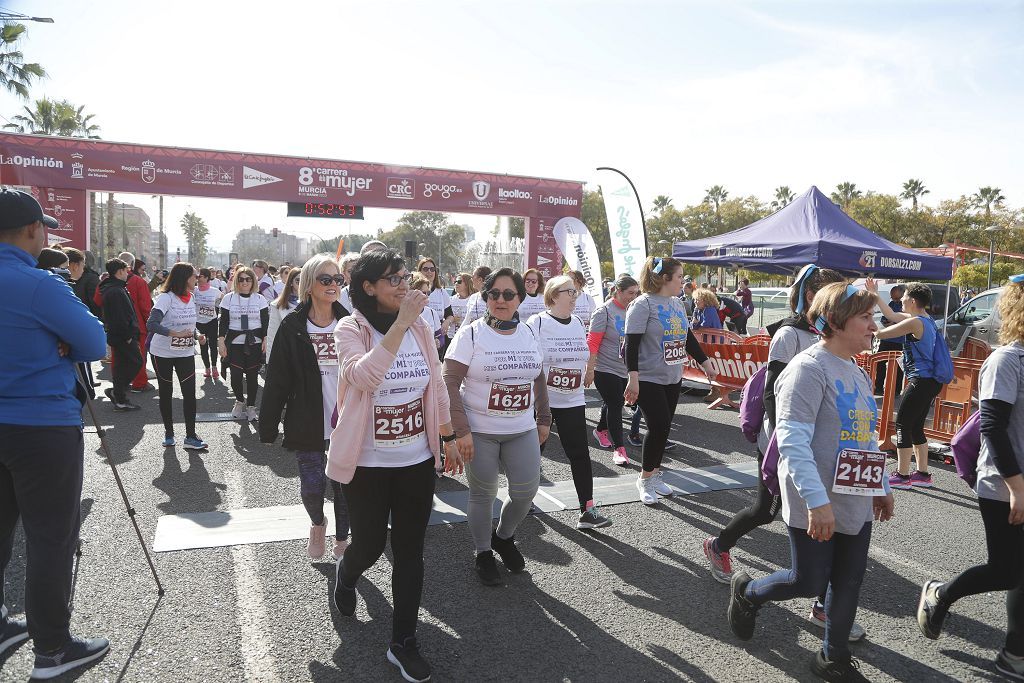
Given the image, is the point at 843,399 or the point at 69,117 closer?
the point at 843,399

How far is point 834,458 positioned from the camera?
275cm

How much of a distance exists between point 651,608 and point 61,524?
2.88 m

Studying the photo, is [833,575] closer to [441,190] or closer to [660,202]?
[441,190]

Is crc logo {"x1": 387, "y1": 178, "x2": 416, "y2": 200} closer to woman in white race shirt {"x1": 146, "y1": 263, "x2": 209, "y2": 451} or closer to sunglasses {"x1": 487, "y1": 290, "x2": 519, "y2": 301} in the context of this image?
woman in white race shirt {"x1": 146, "y1": 263, "x2": 209, "y2": 451}

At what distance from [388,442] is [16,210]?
5.93ft

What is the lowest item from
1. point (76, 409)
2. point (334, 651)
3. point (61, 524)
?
point (334, 651)

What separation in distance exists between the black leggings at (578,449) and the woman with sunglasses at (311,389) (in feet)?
5.07

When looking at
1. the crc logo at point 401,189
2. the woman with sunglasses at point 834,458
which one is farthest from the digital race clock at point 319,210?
the woman with sunglasses at point 834,458

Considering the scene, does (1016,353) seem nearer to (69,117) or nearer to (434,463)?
(434,463)

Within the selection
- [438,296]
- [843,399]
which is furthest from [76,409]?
[438,296]

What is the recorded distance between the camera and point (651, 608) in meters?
3.66

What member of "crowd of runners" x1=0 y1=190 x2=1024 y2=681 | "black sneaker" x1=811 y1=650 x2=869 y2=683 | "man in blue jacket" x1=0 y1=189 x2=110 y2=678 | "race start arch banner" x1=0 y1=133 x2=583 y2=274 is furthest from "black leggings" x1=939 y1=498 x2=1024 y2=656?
"race start arch banner" x1=0 y1=133 x2=583 y2=274

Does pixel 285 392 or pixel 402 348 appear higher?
pixel 402 348

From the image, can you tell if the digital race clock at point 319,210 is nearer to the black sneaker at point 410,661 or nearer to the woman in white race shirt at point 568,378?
the woman in white race shirt at point 568,378
